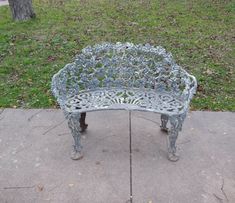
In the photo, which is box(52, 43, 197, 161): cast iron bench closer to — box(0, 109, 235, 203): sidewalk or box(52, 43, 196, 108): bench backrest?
box(52, 43, 196, 108): bench backrest

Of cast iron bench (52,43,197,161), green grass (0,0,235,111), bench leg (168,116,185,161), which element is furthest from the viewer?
green grass (0,0,235,111)

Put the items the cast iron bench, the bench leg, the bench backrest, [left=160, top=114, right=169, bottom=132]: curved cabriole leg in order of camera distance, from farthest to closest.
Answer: [left=160, top=114, right=169, bottom=132]: curved cabriole leg < the bench backrest < the cast iron bench < the bench leg

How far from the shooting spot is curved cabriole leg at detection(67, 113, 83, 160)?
3.39 meters

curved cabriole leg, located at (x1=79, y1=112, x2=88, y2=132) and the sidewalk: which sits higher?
curved cabriole leg, located at (x1=79, y1=112, x2=88, y2=132)

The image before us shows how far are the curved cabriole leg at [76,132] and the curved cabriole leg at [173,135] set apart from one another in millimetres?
938

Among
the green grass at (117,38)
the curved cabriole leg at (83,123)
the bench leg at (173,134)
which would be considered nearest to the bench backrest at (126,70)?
the curved cabriole leg at (83,123)

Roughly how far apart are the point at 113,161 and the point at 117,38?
13.1 ft

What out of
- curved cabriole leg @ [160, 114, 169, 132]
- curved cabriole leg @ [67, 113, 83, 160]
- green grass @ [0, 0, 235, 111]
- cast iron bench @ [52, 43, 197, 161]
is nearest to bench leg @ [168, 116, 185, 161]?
cast iron bench @ [52, 43, 197, 161]

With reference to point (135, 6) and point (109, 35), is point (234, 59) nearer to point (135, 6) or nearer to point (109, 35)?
point (109, 35)

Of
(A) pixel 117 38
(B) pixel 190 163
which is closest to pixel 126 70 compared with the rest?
(B) pixel 190 163

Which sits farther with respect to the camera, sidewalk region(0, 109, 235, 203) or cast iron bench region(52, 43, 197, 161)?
cast iron bench region(52, 43, 197, 161)

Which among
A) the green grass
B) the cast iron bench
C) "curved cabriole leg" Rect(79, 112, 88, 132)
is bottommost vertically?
the green grass

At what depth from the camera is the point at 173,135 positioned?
344 cm

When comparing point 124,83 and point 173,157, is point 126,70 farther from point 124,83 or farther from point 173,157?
point 173,157
